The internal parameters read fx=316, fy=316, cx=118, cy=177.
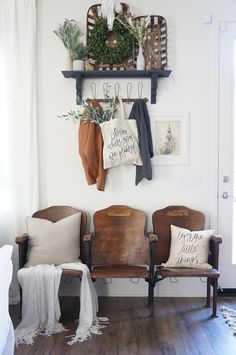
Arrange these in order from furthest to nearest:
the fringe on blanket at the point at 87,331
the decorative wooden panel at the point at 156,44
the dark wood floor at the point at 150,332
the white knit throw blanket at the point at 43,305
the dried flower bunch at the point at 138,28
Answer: the decorative wooden panel at the point at 156,44 < the dried flower bunch at the point at 138,28 < the white knit throw blanket at the point at 43,305 < the fringe on blanket at the point at 87,331 < the dark wood floor at the point at 150,332

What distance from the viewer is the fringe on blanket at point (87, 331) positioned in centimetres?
219

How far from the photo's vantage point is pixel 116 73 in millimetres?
2703

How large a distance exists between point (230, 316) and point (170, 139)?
1.53 m

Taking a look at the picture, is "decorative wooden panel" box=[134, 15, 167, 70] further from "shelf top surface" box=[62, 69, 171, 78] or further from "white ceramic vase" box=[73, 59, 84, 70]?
"white ceramic vase" box=[73, 59, 84, 70]

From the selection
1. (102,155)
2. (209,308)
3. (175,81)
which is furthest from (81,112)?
(209,308)

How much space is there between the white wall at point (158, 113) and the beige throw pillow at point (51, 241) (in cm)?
31

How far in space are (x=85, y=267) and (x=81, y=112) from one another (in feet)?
4.35

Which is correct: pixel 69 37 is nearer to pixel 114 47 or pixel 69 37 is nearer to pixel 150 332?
pixel 114 47

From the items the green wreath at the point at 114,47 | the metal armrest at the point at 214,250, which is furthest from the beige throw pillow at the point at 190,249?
the green wreath at the point at 114,47

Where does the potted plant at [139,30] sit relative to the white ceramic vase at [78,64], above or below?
above

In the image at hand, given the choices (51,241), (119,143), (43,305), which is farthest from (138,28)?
(43,305)

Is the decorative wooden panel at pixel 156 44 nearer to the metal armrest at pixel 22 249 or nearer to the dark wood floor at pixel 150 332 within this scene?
the metal armrest at pixel 22 249

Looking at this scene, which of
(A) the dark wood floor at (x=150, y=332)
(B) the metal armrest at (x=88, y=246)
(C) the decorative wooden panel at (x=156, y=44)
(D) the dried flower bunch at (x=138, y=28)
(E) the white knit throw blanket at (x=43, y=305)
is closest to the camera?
(A) the dark wood floor at (x=150, y=332)

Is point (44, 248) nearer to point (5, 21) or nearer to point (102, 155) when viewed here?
point (102, 155)
